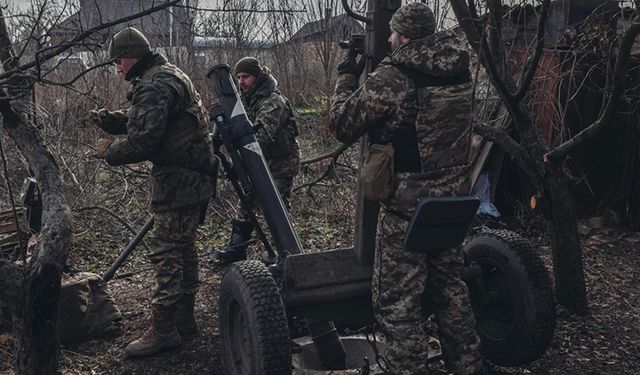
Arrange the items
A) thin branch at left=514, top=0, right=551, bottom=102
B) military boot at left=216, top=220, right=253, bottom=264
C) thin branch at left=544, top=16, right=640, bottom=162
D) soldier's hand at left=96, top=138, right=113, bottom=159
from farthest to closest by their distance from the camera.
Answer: military boot at left=216, top=220, right=253, bottom=264 → soldier's hand at left=96, top=138, right=113, bottom=159 → thin branch at left=514, top=0, right=551, bottom=102 → thin branch at left=544, top=16, right=640, bottom=162

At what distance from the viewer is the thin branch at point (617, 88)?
430 centimetres

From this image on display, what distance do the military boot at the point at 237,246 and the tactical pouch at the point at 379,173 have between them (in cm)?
294

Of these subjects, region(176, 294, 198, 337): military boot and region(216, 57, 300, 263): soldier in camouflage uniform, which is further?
region(216, 57, 300, 263): soldier in camouflage uniform

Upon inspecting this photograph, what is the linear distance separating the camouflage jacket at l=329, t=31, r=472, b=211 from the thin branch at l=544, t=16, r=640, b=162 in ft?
4.49

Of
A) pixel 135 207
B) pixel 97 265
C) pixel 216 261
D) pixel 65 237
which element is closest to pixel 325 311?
pixel 65 237

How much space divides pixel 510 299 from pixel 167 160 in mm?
2382

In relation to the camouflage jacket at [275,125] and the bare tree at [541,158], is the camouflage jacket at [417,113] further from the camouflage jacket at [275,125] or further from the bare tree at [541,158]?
the camouflage jacket at [275,125]

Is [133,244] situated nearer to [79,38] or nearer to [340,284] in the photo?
[340,284]

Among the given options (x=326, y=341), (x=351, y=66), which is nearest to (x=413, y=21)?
(x=351, y=66)

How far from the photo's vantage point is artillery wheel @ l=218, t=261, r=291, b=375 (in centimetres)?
350

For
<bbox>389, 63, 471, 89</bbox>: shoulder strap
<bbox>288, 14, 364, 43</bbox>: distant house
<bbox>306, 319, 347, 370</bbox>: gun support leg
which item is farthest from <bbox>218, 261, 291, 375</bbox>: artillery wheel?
<bbox>288, 14, 364, 43</bbox>: distant house

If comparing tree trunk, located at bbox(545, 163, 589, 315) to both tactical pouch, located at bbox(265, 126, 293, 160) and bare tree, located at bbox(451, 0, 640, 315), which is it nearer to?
bare tree, located at bbox(451, 0, 640, 315)

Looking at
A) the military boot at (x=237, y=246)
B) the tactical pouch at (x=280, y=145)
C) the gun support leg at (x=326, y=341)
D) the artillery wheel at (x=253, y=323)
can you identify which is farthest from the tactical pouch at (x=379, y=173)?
the military boot at (x=237, y=246)

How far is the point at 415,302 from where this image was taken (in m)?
3.72
